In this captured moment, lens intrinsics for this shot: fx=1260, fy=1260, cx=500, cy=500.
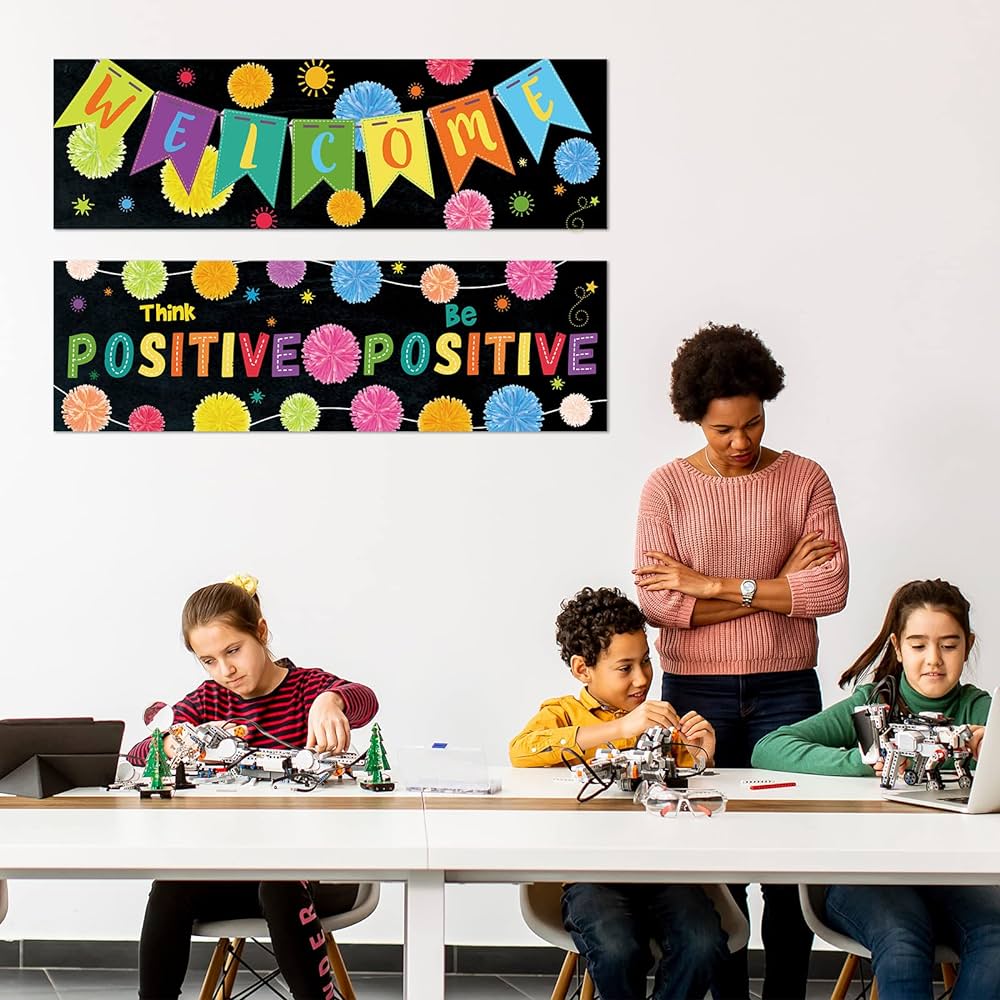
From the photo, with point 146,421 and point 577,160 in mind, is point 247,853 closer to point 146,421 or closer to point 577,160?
point 146,421

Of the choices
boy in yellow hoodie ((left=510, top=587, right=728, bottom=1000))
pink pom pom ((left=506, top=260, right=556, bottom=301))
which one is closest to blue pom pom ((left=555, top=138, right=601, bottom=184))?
pink pom pom ((left=506, top=260, right=556, bottom=301))

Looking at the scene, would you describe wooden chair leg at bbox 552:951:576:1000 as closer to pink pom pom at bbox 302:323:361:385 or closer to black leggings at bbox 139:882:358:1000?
black leggings at bbox 139:882:358:1000

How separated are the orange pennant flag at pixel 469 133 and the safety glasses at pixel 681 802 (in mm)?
2127

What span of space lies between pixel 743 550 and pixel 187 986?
5.98 feet

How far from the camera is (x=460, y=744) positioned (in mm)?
3412

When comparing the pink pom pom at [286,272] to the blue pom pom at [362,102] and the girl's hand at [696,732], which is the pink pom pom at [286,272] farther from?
the girl's hand at [696,732]

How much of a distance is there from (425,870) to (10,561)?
2333 millimetres

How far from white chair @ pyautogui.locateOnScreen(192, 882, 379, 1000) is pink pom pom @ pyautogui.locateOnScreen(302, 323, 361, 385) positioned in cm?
155

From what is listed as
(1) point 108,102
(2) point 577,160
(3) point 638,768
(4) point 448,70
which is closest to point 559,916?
(3) point 638,768

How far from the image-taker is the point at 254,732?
2.48m

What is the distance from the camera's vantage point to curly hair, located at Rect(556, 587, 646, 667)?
8.17 ft

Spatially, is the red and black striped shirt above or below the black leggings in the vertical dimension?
above

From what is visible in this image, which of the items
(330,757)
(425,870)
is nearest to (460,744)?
(330,757)

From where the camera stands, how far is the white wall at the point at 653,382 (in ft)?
11.3
